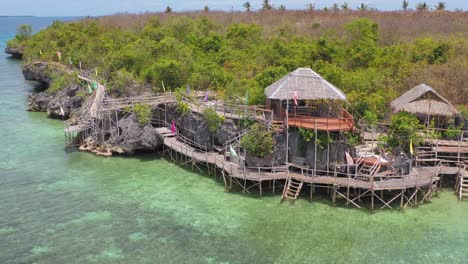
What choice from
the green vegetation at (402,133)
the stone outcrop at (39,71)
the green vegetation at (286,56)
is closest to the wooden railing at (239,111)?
the green vegetation at (286,56)

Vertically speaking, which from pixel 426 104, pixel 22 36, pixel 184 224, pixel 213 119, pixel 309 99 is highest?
pixel 22 36

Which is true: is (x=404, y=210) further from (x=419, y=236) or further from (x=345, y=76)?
(x=345, y=76)

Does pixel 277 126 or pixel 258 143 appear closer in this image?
pixel 258 143

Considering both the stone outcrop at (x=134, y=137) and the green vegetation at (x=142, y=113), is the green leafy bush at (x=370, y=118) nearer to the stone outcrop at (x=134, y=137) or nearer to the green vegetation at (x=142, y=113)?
the stone outcrop at (x=134, y=137)

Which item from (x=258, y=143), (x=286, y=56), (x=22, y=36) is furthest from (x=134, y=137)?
(x=22, y=36)

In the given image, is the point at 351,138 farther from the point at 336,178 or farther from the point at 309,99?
the point at 309,99

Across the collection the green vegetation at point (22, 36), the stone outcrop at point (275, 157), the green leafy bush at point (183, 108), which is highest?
the green vegetation at point (22, 36)
